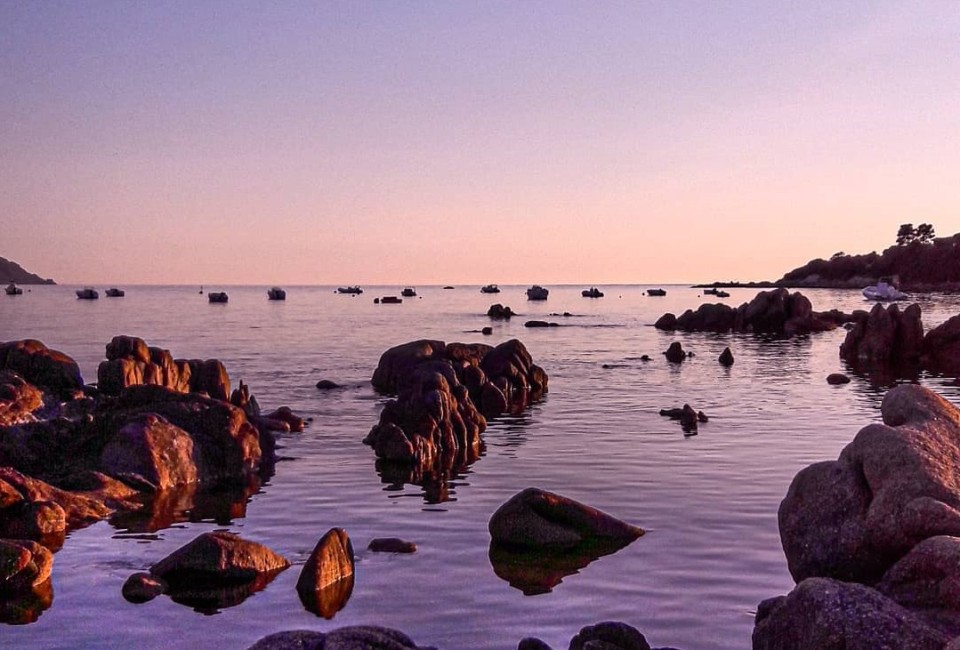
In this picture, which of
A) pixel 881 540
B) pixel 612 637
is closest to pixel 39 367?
pixel 612 637

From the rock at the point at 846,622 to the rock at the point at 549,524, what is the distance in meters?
8.13

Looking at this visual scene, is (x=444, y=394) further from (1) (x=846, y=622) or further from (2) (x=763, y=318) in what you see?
(2) (x=763, y=318)

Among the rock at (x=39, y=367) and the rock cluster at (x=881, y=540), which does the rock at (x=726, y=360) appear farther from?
the rock cluster at (x=881, y=540)

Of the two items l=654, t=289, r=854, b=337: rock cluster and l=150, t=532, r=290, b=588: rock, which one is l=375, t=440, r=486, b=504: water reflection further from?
l=654, t=289, r=854, b=337: rock cluster

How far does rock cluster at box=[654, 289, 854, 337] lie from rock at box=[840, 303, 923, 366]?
3416cm

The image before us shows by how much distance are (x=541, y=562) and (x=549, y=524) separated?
4.62 ft

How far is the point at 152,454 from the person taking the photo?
2620cm

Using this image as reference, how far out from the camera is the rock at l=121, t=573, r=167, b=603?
1622 centimetres

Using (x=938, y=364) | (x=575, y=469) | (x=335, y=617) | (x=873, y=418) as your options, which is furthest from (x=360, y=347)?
(x=335, y=617)

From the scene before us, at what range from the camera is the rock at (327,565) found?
1652 centimetres

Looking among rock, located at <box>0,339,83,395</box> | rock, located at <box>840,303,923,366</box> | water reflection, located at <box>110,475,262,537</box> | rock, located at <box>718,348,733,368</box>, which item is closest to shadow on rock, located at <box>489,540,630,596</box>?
water reflection, located at <box>110,475,262,537</box>

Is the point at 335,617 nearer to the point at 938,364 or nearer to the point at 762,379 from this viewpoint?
the point at 762,379

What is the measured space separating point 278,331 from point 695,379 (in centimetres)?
6311

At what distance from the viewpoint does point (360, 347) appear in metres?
86.1
